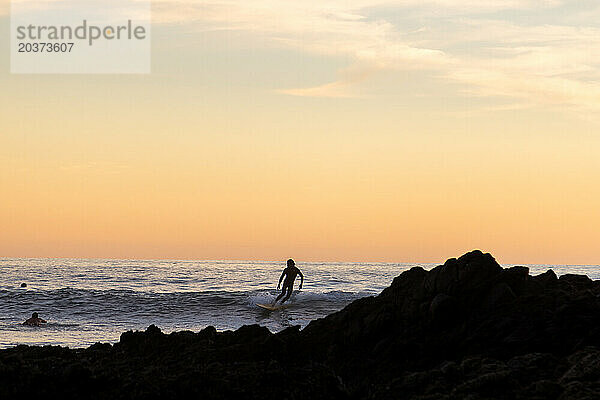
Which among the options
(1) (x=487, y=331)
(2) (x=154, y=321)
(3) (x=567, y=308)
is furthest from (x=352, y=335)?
(2) (x=154, y=321)

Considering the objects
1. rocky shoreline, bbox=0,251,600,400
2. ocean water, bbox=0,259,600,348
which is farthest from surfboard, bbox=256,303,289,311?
rocky shoreline, bbox=0,251,600,400

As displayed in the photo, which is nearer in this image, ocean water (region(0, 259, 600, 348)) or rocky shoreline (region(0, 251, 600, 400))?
rocky shoreline (region(0, 251, 600, 400))

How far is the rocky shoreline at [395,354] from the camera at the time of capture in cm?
966

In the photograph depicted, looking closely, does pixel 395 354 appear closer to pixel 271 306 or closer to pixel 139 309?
pixel 271 306

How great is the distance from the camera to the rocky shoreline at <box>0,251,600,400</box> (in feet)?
31.7

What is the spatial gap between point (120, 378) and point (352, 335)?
5.31m

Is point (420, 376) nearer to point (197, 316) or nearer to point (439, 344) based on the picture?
point (439, 344)

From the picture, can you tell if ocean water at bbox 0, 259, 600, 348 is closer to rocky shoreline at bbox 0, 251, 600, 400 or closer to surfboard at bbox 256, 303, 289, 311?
surfboard at bbox 256, 303, 289, 311

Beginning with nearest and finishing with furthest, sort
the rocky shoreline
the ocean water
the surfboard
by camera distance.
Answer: the rocky shoreline < the ocean water < the surfboard

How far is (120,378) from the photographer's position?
9961 millimetres

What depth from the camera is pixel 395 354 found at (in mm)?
13195

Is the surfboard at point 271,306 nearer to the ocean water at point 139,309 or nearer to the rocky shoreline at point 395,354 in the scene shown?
the ocean water at point 139,309

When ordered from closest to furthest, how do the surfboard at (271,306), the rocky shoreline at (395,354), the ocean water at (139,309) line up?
the rocky shoreline at (395,354) → the ocean water at (139,309) → the surfboard at (271,306)

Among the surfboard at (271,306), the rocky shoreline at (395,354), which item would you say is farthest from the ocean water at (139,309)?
the rocky shoreline at (395,354)
